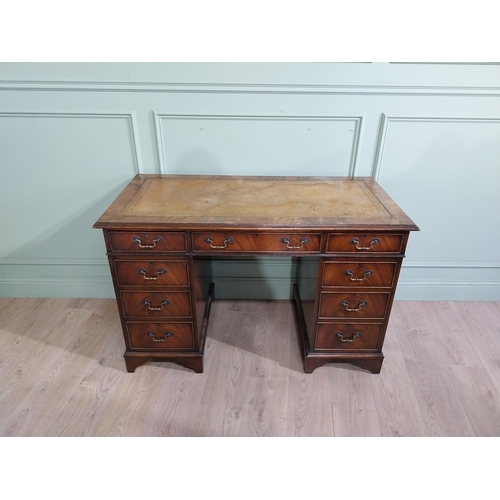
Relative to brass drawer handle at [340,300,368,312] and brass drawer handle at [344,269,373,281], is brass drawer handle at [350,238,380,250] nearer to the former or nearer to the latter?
brass drawer handle at [344,269,373,281]

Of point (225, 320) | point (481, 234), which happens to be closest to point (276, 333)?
point (225, 320)

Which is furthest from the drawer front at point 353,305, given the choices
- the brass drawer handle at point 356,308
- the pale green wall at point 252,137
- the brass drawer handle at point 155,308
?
the brass drawer handle at point 155,308

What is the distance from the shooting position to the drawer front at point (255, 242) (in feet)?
5.10

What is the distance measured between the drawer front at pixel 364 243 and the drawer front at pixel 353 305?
23 centimetres

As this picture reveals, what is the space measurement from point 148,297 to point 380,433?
1220 mm

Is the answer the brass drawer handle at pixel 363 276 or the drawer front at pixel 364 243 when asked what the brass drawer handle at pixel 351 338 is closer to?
the brass drawer handle at pixel 363 276

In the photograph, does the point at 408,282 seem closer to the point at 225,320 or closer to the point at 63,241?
the point at 225,320

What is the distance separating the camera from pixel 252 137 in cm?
200

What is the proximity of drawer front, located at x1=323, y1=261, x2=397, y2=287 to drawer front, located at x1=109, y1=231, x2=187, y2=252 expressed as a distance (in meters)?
0.67

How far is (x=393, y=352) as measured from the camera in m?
2.04

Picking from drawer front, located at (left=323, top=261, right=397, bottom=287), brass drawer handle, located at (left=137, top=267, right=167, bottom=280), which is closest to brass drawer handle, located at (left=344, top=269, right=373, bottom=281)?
drawer front, located at (left=323, top=261, right=397, bottom=287)

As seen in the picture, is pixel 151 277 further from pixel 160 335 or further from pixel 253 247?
pixel 253 247

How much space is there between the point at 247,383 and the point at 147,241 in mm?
888

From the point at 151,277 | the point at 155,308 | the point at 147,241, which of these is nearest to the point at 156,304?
the point at 155,308
